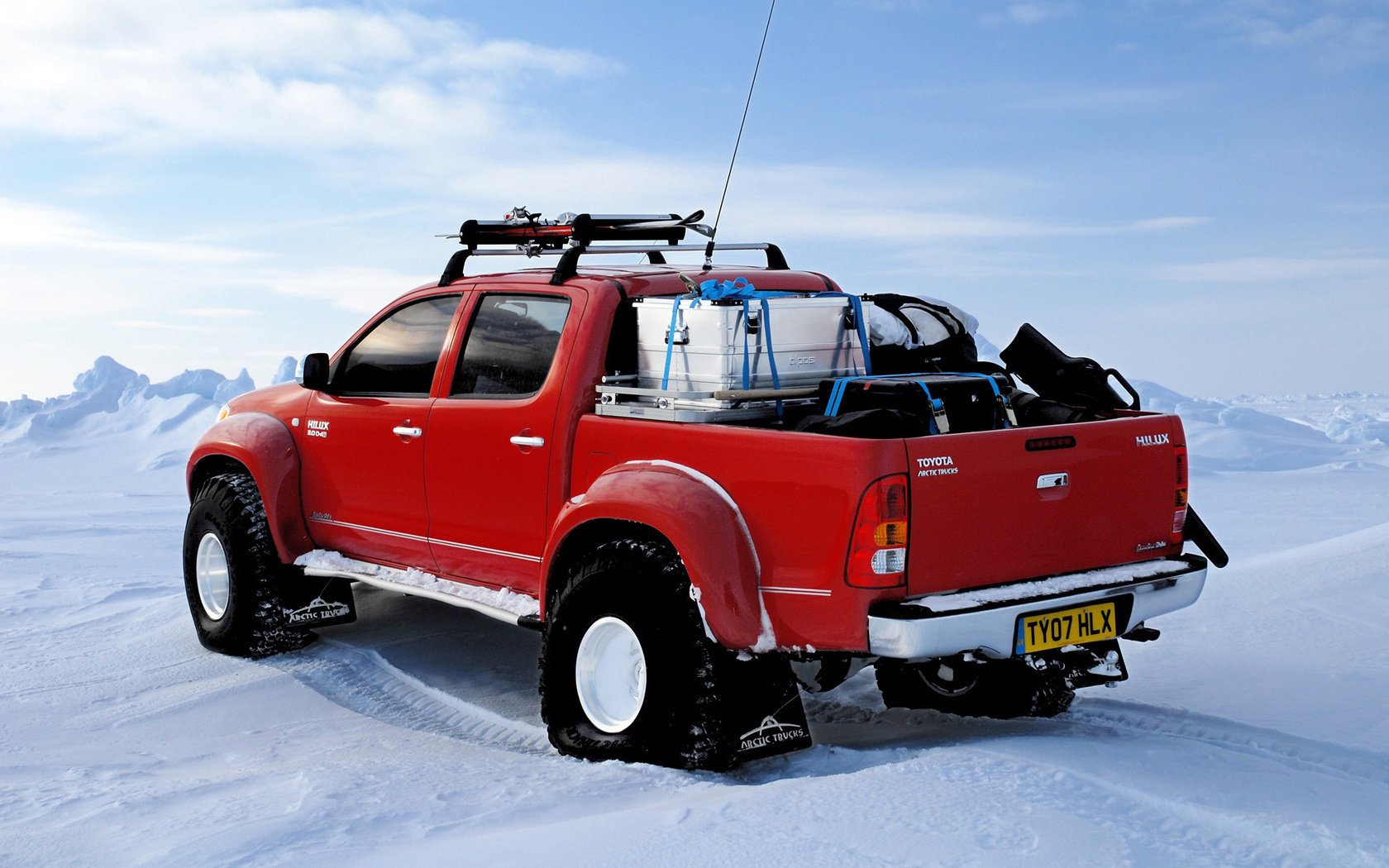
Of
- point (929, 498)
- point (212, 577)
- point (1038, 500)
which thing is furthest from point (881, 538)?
point (212, 577)

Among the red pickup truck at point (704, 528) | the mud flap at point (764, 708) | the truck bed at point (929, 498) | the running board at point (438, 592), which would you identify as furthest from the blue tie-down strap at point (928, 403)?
the running board at point (438, 592)

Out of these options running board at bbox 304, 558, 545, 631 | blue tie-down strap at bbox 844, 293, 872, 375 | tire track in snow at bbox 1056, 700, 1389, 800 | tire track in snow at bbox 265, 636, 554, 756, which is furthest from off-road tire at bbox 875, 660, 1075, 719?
tire track in snow at bbox 265, 636, 554, 756

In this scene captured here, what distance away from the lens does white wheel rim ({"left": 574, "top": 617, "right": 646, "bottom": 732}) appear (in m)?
4.41

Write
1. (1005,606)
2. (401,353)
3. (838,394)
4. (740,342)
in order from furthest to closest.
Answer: (401,353) < (740,342) < (838,394) < (1005,606)

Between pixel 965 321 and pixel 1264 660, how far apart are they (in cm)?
221

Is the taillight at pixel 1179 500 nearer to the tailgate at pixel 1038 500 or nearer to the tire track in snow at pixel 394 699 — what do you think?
the tailgate at pixel 1038 500

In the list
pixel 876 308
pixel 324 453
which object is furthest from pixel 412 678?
pixel 876 308

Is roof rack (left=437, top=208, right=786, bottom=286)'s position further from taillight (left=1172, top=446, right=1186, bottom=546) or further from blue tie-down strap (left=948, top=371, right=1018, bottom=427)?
taillight (left=1172, top=446, right=1186, bottom=546)

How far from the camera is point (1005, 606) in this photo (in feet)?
13.1

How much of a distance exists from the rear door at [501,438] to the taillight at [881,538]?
4.85 ft

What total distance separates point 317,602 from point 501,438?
220 centimetres

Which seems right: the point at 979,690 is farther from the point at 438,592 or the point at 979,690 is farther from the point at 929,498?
the point at 438,592

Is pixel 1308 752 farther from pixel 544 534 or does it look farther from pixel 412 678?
pixel 412 678

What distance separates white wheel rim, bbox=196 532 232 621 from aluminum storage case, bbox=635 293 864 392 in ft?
10.3
